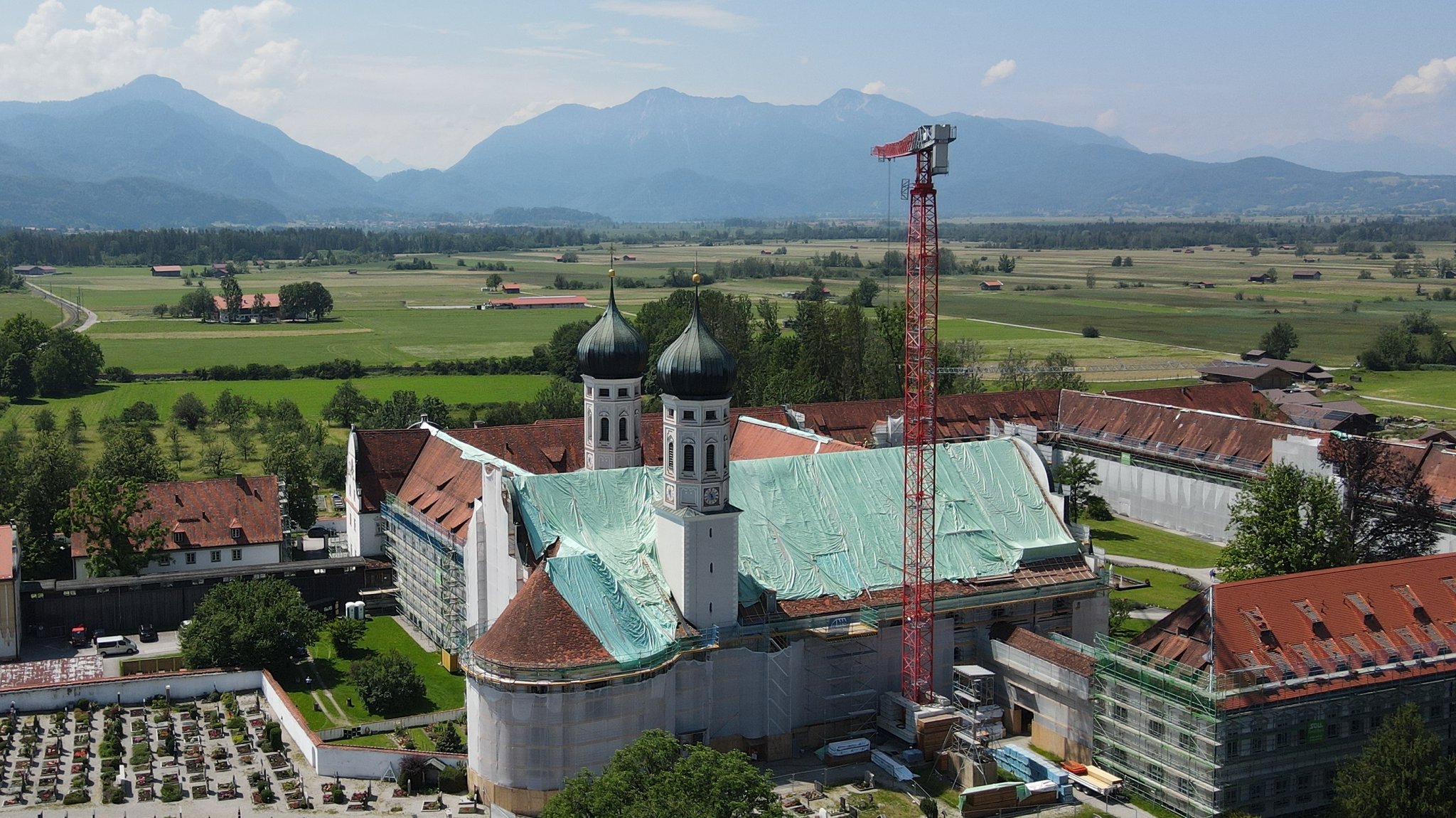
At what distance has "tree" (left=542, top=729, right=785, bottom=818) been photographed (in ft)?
98.1

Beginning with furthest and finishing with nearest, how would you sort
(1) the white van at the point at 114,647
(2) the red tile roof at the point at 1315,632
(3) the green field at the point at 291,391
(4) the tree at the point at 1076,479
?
(3) the green field at the point at 291,391 → (4) the tree at the point at 1076,479 → (1) the white van at the point at 114,647 → (2) the red tile roof at the point at 1315,632

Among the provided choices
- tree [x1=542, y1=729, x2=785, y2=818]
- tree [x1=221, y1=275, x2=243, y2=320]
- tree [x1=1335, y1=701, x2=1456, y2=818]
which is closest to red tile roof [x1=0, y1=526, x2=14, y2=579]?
tree [x1=542, y1=729, x2=785, y2=818]

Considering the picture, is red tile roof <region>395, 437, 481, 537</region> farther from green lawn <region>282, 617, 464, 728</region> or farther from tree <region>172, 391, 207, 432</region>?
tree <region>172, 391, 207, 432</region>

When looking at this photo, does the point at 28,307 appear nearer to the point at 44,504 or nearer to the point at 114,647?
the point at 44,504

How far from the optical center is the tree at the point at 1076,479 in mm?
73062

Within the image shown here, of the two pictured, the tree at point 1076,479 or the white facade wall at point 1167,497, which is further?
the tree at point 1076,479

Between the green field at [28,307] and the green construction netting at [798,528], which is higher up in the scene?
the green field at [28,307]

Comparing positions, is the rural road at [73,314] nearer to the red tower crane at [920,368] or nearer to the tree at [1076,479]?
the tree at [1076,479]

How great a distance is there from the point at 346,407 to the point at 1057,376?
58591 millimetres

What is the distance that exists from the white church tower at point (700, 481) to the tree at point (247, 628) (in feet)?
56.1

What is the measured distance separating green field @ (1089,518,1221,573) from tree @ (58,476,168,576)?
4755 centimetres

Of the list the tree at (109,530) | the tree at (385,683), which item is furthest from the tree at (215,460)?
the tree at (385,683)

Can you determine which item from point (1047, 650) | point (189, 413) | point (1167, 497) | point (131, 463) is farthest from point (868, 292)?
point (1047, 650)

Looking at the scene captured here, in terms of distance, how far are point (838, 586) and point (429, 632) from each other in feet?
64.3
